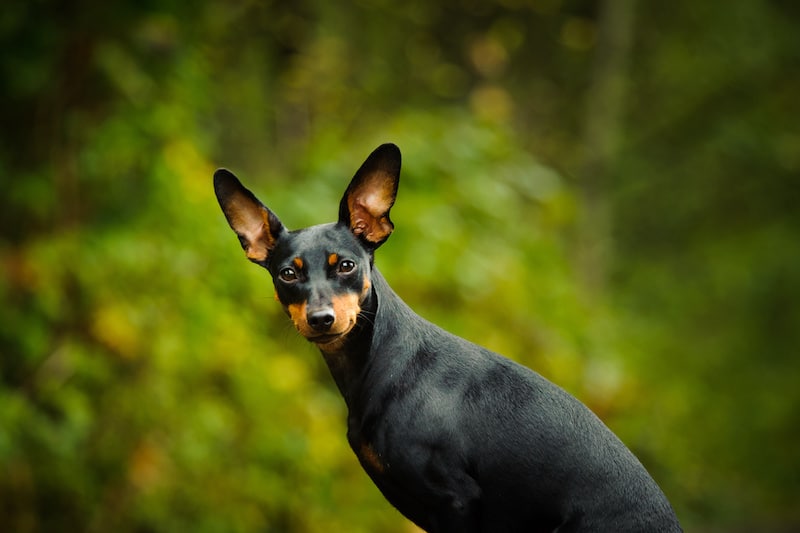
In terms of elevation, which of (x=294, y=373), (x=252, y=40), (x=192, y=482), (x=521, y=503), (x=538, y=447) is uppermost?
(x=252, y=40)

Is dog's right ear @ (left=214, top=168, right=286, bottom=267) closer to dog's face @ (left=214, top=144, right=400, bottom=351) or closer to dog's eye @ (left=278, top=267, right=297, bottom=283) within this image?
dog's face @ (left=214, top=144, right=400, bottom=351)

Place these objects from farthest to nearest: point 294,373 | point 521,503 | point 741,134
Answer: point 741,134
point 294,373
point 521,503

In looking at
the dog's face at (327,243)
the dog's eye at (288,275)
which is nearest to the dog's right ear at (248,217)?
the dog's face at (327,243)

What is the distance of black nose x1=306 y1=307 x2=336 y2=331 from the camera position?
2.38 meters

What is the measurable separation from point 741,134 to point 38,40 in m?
11.3

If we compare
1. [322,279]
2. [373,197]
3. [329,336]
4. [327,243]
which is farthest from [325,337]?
[373,197]

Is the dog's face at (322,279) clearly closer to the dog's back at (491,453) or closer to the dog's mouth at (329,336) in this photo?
the dog's mouth at (329,336)

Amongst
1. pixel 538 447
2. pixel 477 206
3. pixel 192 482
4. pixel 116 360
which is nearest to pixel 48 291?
pixel 116 360

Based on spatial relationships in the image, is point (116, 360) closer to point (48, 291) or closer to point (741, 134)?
point (48, 291)

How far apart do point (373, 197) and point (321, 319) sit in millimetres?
447

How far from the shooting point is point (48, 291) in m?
6.66

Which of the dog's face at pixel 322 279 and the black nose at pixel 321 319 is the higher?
the dog's face at pixel 322 279

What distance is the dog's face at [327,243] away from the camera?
8.16ft

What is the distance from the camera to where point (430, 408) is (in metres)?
2.48
